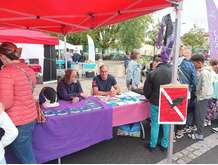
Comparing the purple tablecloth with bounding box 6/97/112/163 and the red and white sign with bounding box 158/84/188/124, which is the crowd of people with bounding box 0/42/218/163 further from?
the red and white sign with bounding box 158/84/188/124

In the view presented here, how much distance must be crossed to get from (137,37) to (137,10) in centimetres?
2582

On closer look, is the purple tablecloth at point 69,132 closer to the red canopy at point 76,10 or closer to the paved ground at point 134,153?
the paved ground at point 134,153

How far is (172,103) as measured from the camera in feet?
9.90

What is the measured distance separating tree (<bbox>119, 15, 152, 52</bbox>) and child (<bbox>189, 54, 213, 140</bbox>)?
24.3 meters

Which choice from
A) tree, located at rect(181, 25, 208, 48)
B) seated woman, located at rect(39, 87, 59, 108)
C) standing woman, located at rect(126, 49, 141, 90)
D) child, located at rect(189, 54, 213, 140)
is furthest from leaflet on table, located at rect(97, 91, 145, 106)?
tree, located at rect(181, 25, 208, 48)

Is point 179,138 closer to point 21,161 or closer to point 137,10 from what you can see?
point 137,10

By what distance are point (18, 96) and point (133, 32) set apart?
27.1m

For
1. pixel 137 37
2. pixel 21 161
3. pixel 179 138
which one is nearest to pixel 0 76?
pixel 21 161

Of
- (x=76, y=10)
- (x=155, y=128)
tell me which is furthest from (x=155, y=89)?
(x=76, y=10)

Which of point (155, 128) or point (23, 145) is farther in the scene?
point (155, 128)

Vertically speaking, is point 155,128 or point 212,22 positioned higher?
point 212,22

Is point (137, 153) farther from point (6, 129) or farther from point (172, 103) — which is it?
point (6, 129)

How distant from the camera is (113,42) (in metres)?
37.8

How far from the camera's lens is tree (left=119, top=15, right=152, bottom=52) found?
28984mm
